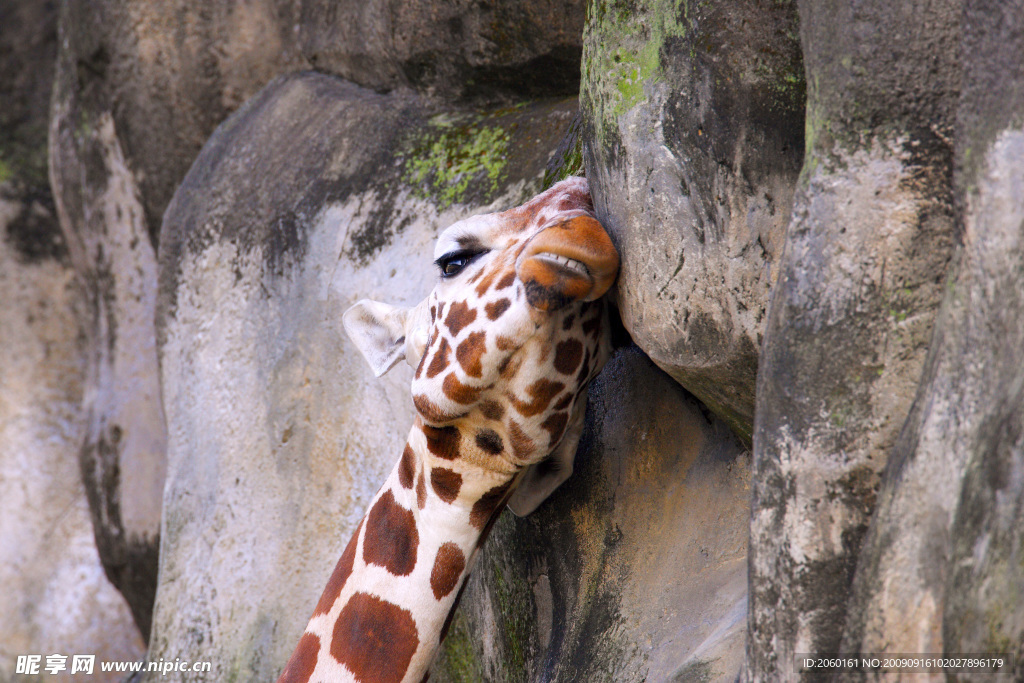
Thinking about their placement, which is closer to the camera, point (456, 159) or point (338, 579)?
point (338, 579)

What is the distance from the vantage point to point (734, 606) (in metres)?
0.95

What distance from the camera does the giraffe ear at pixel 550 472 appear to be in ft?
3.56

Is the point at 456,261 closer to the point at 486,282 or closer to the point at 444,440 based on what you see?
the point at 486,282

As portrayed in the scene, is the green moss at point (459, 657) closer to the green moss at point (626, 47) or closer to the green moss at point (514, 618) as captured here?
the green moss at point (514, 618)

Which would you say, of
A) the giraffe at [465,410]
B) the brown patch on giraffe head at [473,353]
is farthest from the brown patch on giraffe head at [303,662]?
the brown patch on giraffe head at [473,353]

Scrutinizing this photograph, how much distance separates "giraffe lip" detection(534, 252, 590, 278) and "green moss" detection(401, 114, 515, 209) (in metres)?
0.53

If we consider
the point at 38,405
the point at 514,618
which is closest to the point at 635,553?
the point at 514,618

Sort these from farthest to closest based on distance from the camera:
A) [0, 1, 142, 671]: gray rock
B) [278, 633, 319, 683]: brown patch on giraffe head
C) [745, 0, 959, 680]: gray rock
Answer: [0, 1, 142, 671]: gray rock
[278, 633, 319, 683]: brown patch on giraffe head
[745, 0, 959, 680]: gray rock

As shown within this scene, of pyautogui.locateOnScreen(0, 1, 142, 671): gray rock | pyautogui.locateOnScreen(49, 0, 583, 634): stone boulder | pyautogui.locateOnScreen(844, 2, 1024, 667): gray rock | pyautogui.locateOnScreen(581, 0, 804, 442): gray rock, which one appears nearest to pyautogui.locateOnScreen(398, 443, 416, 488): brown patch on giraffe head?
pyautogui.locateOnScreen(581, 0, 804, 442): gray rock

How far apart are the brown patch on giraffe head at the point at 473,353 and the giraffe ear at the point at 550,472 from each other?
0.15 m

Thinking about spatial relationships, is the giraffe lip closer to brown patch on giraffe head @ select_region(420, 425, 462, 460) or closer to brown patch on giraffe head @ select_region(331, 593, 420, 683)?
brown patch on giraffe head @ select_region(420, 425, 462, 460)

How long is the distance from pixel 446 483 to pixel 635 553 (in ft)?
0.74

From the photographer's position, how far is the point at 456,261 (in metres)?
1.04

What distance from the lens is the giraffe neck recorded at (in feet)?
3.48
